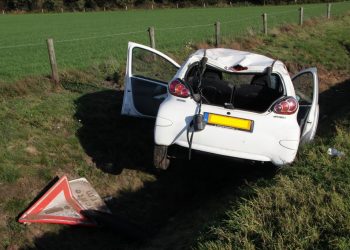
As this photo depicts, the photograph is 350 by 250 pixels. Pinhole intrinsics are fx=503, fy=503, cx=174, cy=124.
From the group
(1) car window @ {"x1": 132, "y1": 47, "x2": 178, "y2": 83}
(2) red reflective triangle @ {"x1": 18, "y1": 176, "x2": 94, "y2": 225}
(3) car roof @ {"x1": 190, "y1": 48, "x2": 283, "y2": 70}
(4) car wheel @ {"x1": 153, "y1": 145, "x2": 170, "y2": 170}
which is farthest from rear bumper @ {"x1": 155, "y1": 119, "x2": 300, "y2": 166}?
(1) car window @ {"x1": 132, "y1": 47, "x2": 178, "y2": 83}

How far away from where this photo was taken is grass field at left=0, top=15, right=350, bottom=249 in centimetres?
437

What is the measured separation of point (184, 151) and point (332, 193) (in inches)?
91.5

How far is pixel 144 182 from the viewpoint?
743 centimetres

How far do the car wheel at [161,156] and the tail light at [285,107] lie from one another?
1461 mm

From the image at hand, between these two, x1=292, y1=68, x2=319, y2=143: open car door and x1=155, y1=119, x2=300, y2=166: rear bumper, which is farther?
x1=292, y1=68, x2=319, y2=143: open car door

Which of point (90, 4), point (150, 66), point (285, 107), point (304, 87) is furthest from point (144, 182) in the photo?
point (90, 4)

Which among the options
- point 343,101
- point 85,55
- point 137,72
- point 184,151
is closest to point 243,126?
point 184,151

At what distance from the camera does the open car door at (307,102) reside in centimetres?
695

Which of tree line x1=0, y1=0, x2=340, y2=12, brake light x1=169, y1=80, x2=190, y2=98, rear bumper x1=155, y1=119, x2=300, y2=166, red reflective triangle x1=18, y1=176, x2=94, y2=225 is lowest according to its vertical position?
tree line x1=0, y1=0, x2=340, y2=12

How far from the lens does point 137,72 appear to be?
8.27m

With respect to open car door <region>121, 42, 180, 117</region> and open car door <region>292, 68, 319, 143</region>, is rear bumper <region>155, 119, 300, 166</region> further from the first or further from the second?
open car door <region>121, 42, 180, 117</region>

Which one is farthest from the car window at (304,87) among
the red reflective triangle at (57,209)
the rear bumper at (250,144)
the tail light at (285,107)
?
the red reflective triangle at (57,209)

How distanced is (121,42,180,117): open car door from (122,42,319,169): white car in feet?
4.08

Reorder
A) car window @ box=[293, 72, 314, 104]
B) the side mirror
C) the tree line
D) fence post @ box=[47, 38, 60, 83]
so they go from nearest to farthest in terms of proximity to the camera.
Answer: the side mirror, car window @ box=[293, 72, 314, 104], fence post @ box=[47, 38, 60, 83], the tree line
